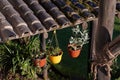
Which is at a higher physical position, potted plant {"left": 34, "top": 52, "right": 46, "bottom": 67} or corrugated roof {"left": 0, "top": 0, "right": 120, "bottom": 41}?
corrugated roof {"left": 0, "top": 0, "right": 120, "bottom": 41}

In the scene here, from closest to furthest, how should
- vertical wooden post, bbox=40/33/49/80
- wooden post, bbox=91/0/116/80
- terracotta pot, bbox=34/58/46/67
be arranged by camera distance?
wooden post, bbox=91/0/116/80 < terracotta pot, bbox=34/58/46/67 < vertical wooden post, bbox=40/33/49/80

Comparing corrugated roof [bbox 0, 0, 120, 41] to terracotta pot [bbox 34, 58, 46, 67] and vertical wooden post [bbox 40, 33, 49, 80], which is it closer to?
vertical wooden post [bbox 40, 33, 49, 80]

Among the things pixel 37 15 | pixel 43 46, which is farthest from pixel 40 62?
pixel 37 15

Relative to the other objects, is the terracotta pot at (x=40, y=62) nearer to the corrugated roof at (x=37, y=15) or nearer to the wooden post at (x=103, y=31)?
the corrugated roof at (x=37, y=15)

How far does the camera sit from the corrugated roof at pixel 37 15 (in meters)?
6.28

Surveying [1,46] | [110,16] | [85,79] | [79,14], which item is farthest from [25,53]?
[110,16]

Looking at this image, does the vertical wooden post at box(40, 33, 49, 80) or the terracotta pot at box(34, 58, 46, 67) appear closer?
the terracotta pot at box(34, 58, 46, 67)

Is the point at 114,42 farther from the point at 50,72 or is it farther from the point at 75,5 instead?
the point at 50,72

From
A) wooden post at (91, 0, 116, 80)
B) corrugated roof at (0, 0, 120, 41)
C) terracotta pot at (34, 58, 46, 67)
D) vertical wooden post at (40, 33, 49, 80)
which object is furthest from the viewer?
vertical wooden post at (40, 33, 49, 80)

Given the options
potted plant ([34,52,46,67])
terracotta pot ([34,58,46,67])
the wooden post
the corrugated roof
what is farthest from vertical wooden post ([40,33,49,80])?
the wooden post

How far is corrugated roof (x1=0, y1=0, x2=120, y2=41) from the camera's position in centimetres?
628

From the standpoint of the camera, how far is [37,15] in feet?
22.5

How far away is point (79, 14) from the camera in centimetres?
707

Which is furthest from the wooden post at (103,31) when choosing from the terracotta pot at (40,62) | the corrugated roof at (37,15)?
the terracotta pot at (40,62)
